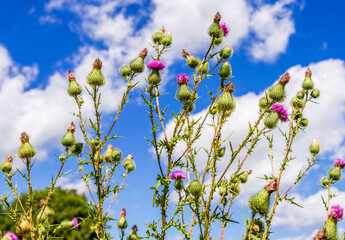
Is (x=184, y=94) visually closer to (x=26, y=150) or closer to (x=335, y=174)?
(x=26, y=150)

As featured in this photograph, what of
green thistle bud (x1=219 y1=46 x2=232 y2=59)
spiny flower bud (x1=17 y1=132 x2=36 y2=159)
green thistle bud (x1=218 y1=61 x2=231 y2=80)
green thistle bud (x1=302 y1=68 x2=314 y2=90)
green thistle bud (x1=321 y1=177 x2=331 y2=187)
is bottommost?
spiny flower bud (x1=17 y1=132 x2=36 y2=159)

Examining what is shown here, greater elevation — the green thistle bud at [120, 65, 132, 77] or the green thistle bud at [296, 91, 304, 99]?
the green thistle bud at [296, 91, 304, 99]

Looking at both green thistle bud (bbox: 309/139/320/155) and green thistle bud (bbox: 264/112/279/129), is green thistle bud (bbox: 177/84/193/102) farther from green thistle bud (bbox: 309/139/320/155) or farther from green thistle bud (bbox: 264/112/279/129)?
green thistle bud (bbox: 309/139/320/155)

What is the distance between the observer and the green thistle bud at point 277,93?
460 cm

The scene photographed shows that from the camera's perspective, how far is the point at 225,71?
15.9ft

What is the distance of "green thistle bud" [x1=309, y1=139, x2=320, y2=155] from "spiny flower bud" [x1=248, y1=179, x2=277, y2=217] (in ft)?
10.3

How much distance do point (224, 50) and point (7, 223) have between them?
25409mm

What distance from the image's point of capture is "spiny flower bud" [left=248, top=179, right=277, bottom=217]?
393cm

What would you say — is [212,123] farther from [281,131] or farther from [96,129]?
[281,131]

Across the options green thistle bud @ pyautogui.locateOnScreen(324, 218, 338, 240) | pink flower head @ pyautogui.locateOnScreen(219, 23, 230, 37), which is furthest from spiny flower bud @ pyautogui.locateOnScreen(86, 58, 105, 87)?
green thistle bud @ pyautogui.locateOnScreen(324, 218, 338, 240)

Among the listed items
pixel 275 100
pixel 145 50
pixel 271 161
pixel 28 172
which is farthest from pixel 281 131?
pixel 28 172

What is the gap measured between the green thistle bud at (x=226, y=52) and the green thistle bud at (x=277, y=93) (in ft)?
2.34

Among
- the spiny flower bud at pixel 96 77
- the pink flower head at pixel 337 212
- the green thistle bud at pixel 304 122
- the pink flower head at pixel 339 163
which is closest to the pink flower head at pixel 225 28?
the spiny flower bud at pixel 96 77

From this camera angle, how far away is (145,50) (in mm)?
5406
